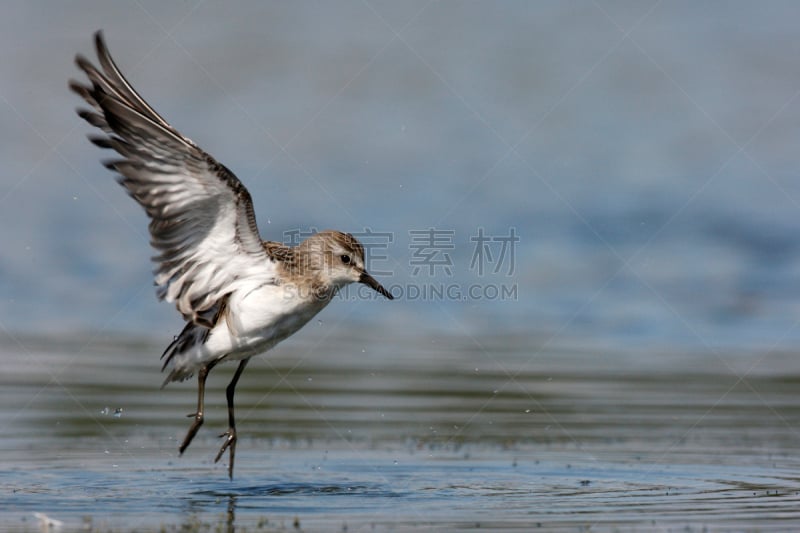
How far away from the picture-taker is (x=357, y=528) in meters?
8.37

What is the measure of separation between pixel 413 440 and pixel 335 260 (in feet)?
6.55

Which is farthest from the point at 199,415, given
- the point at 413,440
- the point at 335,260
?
the point at 413,440

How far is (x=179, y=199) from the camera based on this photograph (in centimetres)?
934

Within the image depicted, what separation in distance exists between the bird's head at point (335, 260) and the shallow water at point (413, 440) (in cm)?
150

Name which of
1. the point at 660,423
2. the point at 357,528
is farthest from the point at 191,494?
the point at 660,423

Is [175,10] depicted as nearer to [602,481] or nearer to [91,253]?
[91,253]

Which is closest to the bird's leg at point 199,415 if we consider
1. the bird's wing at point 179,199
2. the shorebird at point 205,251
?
the shorebird at point 205,251

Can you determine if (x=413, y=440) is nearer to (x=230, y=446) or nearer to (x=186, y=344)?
(x=230, y=446)

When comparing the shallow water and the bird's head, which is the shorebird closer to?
the bird's head

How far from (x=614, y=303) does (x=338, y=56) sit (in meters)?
11.8

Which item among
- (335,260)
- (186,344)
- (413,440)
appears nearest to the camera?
(335,260)

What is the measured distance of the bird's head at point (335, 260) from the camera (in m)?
10.1

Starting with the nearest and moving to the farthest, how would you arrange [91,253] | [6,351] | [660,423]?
[660,423]
[6,351]
[91,253]

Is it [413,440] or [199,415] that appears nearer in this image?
[199,415]
